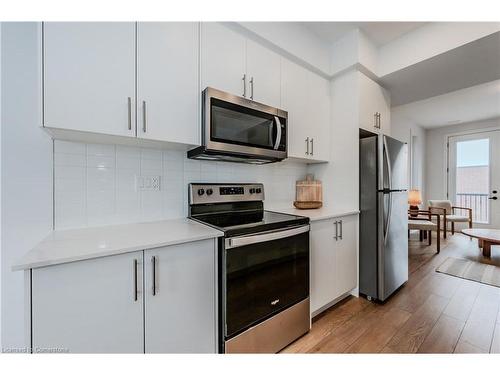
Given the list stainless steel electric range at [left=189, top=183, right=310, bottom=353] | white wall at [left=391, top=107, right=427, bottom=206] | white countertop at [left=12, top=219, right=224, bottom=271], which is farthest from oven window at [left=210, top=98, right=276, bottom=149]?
white wall at [left=391, top=107, right=427, bottom=206]

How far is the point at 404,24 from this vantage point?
6.08ft

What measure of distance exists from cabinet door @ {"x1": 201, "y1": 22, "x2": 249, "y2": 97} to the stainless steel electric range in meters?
0.75

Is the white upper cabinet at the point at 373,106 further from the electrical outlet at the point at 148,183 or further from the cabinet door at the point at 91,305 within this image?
the cabinet door at the point at 91,305

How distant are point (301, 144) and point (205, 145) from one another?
1.00 metres

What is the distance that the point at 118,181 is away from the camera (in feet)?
4.53

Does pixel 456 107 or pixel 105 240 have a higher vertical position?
pixel 456 107

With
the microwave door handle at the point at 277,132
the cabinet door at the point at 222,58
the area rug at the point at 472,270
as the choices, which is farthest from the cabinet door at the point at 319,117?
the area rug at the point at 472,270

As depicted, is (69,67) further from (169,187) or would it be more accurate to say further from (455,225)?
(455,225)

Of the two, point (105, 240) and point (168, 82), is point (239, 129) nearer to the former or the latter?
point (168, 82)

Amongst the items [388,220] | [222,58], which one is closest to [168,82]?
[222,58]

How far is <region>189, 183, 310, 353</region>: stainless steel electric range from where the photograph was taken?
3.81ft

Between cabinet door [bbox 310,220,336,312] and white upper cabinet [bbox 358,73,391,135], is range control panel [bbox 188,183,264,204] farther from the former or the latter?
white upper cabinet [bbox 358,73,391,135]

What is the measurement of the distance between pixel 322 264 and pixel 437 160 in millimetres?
5372
